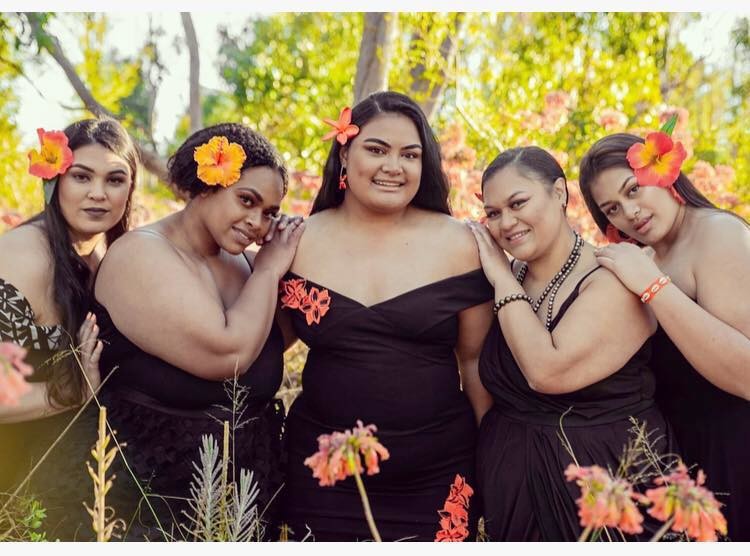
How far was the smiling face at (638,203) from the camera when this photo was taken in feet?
9.62

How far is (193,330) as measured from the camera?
2865 mm

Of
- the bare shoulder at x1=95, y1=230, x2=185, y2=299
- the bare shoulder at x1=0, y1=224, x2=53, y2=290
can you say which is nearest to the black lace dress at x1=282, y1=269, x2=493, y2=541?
the bare shoulder at x1=95, y1=230, x2=185, y2=299

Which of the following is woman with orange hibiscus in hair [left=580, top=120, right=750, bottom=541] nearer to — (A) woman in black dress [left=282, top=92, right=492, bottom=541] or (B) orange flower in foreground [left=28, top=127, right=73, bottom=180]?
(A) woman in black dress [left=282, top=92, right=492, bottom=541]

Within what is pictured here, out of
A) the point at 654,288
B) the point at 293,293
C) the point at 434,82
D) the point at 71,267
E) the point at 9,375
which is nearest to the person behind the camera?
the point at 9,375

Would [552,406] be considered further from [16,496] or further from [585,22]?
[585,22]

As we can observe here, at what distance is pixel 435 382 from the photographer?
3.10 m

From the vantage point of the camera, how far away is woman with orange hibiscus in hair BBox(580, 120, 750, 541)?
273cm

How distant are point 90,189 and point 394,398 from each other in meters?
1.32

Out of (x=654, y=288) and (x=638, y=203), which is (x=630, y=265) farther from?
(x=638, y=203)

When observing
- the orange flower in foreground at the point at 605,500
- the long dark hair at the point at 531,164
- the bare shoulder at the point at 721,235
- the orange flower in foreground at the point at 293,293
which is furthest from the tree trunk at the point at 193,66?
the orange flower in foreground at the point at 605,500

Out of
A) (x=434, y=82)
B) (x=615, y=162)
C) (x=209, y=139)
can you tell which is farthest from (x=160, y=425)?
(x=434, y=82)

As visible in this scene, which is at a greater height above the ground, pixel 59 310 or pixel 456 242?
pixel 456 242
